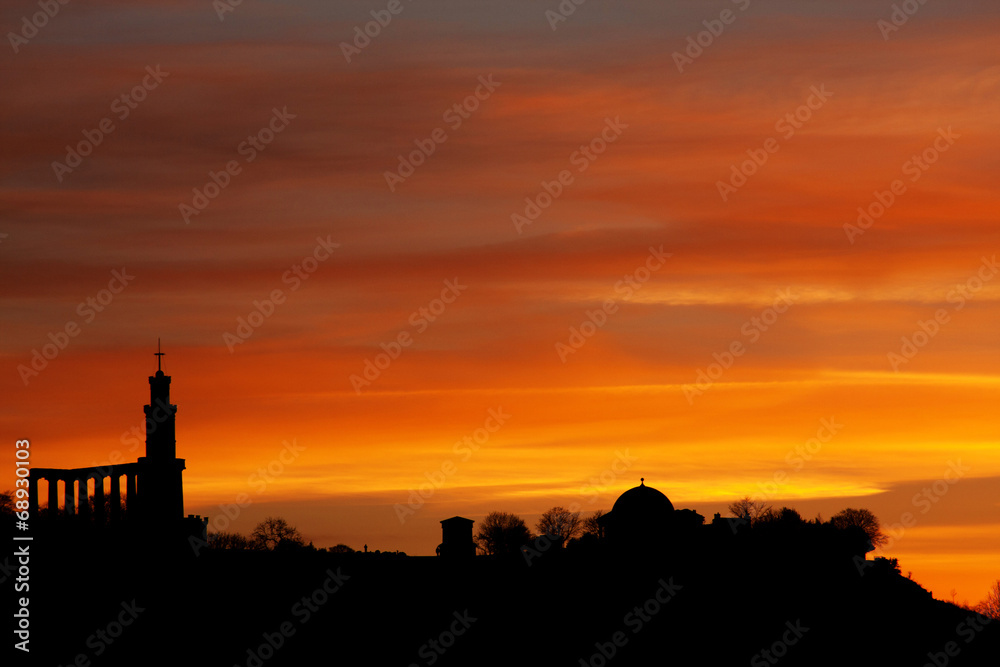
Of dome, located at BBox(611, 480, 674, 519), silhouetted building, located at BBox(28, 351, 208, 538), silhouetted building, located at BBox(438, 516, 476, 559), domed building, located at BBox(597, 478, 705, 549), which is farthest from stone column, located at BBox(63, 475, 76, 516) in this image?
dome, located at BBox(611, 480, 674, 519)

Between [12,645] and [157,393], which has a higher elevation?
[157,393]

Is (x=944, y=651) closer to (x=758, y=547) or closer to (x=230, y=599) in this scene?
(x=758, y=547)

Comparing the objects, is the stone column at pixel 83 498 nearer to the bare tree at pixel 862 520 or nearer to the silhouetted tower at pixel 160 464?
the silhouetted tower at pixel 160 464

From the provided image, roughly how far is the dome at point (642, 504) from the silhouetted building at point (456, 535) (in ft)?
127

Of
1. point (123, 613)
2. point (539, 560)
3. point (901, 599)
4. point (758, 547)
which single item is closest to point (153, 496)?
point (123, 613)

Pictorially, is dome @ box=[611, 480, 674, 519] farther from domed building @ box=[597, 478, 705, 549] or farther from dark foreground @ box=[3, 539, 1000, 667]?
dark foreground @ box=[3, 539, 1000, 667]

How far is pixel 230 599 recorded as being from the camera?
253 ft

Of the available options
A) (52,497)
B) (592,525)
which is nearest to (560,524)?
(592,525)

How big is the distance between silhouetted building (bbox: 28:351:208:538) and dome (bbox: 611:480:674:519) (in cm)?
4099

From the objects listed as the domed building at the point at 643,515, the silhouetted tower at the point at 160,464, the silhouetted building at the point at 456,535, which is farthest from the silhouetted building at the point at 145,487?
the domed building at the point at 643,515

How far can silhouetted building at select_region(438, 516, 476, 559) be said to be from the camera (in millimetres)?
96750

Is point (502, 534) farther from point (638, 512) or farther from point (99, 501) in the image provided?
point (99, 501)

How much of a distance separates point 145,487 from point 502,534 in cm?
6778

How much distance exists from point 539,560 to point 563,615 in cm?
707
